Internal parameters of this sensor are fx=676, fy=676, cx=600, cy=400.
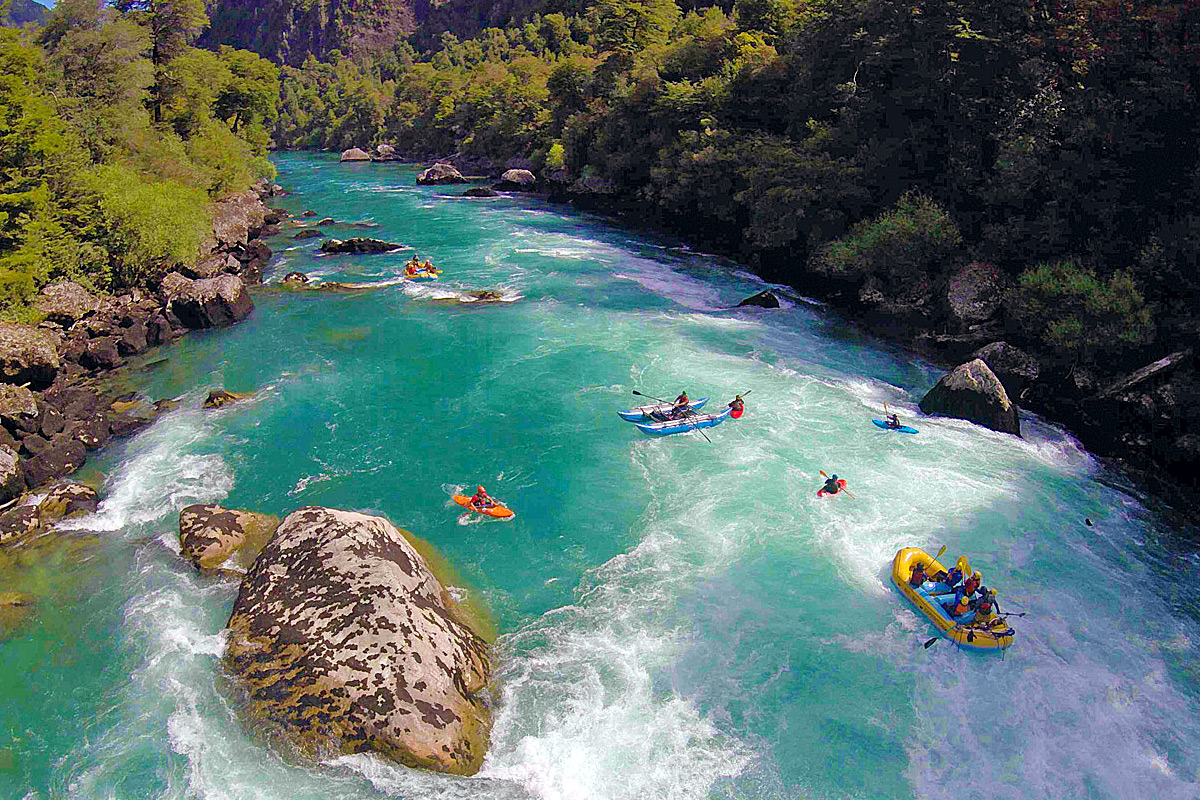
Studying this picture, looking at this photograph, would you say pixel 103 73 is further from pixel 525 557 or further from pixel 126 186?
pixel 525 557

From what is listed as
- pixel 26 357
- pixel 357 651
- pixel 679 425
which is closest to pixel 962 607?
pixel 679 425

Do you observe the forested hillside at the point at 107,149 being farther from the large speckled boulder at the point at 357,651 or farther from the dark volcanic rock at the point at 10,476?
the large speckled boulder at the point at 357,651

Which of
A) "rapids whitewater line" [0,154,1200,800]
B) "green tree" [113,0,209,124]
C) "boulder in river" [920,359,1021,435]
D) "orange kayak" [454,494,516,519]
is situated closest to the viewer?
"rapids whitewater line" [0,154,1200,800]

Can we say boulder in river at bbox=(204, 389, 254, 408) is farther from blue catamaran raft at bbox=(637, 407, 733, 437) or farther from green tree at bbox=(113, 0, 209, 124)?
green tree at bbox=(113, 0, 209, 124)

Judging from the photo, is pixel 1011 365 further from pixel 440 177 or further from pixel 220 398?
pixel 440 177

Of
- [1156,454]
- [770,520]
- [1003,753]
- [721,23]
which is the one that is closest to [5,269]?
[770,520]

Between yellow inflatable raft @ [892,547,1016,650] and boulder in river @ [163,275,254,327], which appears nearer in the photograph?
yellow inflatable raft @ [892,547,1016,650]

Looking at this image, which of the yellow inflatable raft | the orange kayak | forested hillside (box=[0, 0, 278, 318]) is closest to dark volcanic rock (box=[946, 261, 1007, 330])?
the yellow inflatable raft

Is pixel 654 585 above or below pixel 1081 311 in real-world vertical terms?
below
